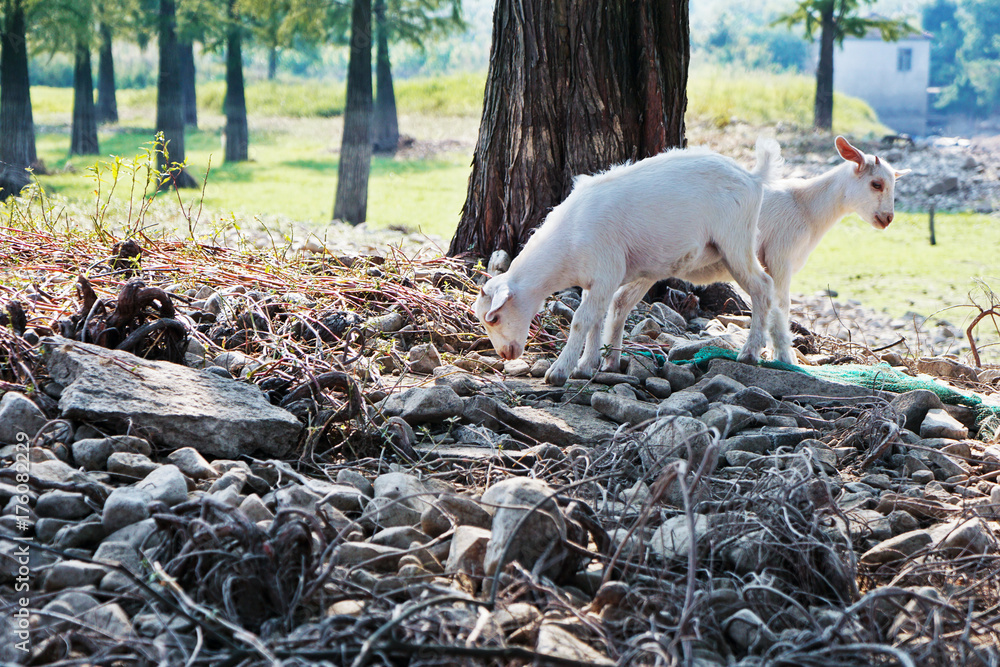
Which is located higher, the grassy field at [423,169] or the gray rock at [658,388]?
the grassy field at [423,169]

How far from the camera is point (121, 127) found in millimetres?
29000

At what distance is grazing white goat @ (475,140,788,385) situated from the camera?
4.15 m

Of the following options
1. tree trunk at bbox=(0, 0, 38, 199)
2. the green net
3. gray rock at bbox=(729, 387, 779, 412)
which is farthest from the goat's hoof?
tree trunk at bbox=(0, 0, 38, 199)

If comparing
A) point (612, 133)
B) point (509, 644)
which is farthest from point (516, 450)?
point (612, 133)

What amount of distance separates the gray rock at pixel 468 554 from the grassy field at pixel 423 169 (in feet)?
10.9

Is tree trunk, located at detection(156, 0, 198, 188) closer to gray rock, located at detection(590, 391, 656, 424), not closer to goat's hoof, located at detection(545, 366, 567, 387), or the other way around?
goat's hoof, located at detection(545, 366, 567, 387)

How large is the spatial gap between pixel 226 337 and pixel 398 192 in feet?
50.1

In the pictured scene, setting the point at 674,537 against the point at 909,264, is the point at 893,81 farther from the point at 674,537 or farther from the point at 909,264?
the point at 674,537

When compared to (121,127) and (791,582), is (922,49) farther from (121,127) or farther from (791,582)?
(791,582)

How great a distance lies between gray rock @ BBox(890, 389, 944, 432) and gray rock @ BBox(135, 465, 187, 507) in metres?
3.04

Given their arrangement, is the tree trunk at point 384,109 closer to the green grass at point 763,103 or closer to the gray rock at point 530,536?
the green grass at point 763,103

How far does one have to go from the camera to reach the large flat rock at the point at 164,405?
9.39 feet

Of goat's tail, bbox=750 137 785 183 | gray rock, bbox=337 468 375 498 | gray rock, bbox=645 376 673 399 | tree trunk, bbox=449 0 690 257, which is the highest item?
tree trunk, bbox=449 0 690 257

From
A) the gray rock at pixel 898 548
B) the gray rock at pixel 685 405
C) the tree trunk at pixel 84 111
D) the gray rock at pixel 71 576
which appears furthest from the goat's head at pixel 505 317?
the tree trunk at pixel 84 111
